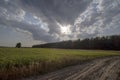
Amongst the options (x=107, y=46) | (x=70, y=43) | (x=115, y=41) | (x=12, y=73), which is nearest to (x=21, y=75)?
(x=12, y=73)

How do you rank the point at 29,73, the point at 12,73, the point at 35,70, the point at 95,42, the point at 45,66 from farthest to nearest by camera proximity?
the point at 95,42 → the point at 45,66 → the point at 35,70 → the point at 29,73 → the point at 12,73

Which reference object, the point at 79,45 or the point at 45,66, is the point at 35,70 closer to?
the point at 45,66

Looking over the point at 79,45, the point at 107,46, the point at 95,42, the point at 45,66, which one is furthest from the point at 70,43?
the point at 45,66

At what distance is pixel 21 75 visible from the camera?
41.7ft

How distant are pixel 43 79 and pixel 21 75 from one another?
255 cm

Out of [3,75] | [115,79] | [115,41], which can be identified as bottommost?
[115,79]

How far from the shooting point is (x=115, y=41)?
372ft

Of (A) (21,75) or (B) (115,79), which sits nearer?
(B) (115,79)

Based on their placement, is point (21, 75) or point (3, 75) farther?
point (21, 75)

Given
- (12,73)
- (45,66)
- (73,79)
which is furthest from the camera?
(45,66)

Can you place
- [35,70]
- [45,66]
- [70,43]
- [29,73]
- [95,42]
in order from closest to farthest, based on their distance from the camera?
1. [29,73]
2. [35,70]
3. [45,66]
4. [95,42]
5. [70,43]

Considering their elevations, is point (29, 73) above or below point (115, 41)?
below

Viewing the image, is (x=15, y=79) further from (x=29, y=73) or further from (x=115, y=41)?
(x=115, y=41)

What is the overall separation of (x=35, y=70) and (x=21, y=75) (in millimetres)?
2157
